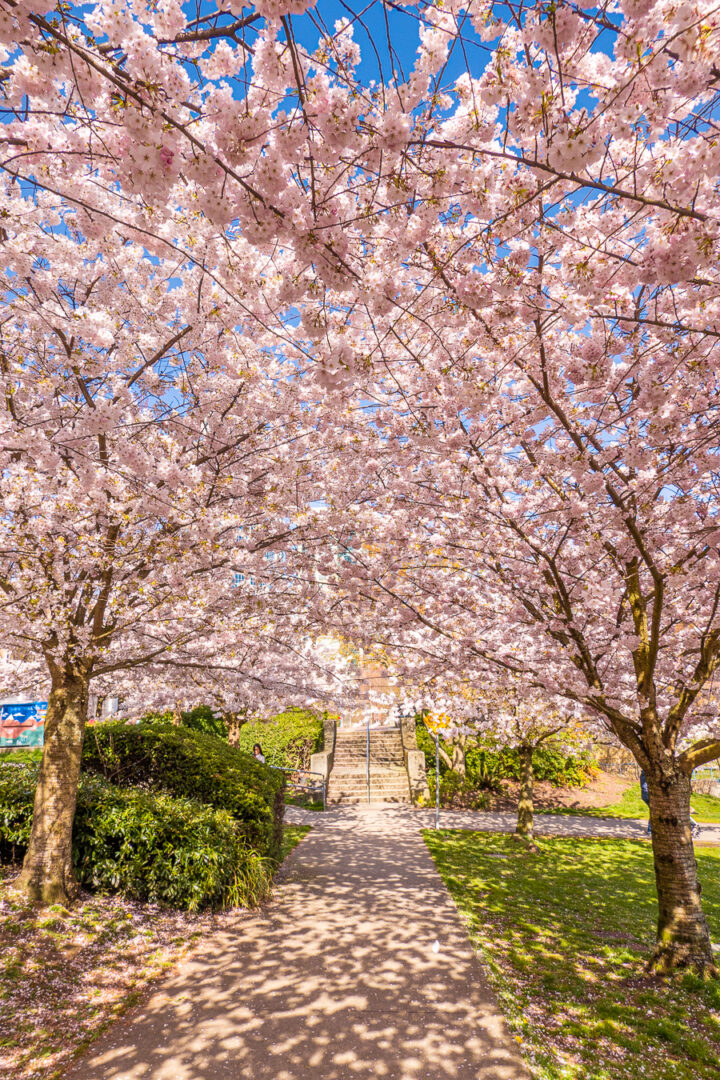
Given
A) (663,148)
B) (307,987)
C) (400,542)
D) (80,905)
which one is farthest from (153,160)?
(80,905)

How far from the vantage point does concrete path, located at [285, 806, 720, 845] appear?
12.3 meters

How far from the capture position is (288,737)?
17.6 m

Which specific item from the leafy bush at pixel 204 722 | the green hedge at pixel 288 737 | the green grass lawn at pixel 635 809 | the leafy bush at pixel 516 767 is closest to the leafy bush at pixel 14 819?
the green hedge at pixel 288 737

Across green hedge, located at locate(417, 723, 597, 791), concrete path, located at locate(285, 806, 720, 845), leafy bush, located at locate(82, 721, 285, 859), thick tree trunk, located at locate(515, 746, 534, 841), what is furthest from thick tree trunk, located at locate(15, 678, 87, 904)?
green hedge, located at locate(417, 723, 597, 791)

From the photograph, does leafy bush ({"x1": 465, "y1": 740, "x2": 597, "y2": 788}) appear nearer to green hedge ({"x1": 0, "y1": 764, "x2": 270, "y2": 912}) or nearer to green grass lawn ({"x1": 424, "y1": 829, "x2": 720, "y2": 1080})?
green grass lawn ({"x1": 424, "y1": 829, "x2": 720, "y2": 1080})

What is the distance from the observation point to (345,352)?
3.93 metres

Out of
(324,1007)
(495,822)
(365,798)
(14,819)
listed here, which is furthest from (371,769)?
(324,1007)

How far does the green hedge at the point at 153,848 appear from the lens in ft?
20.9

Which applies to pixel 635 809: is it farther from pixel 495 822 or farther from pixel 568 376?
pixel 568 376

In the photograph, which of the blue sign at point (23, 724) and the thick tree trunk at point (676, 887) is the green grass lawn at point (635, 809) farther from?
the blue sign at point (23, 724)

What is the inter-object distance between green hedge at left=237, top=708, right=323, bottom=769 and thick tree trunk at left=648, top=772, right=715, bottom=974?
12807mm

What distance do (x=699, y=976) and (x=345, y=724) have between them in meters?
15.3

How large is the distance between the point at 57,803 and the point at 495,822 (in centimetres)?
1025

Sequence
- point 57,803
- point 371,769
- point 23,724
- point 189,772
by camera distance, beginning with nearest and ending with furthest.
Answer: point 57,803 → point 189,772 → point 371,769 → point 23,724
